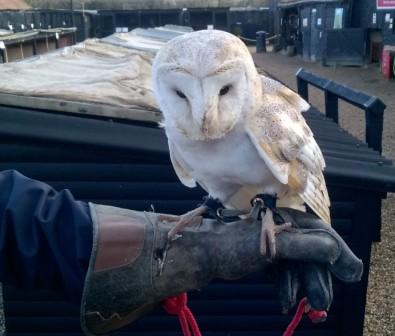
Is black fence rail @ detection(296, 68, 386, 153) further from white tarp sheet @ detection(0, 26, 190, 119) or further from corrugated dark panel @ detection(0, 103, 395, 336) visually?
white tarp sheet @ detection(0, 26, 190, 119)

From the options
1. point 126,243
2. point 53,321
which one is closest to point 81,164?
point 53,321

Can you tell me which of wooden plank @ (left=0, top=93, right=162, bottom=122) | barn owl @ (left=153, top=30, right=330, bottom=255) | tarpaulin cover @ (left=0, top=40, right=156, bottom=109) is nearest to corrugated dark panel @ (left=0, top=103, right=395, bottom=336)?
wooden plank @ (left=0, top=93, right=162, bottom=122)

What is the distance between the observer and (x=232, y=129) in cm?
200

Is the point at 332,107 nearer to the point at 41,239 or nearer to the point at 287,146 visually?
the point at 287,146

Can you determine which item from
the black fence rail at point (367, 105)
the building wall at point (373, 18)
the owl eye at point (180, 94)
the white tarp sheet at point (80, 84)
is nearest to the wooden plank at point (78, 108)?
the white tarp sheet at point (80, 84)

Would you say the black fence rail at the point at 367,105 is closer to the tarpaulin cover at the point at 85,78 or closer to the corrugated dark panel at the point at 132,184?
the corrugated dark panel at the point at 132,184

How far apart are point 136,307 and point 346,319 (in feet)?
5.66

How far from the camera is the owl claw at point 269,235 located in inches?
75.7

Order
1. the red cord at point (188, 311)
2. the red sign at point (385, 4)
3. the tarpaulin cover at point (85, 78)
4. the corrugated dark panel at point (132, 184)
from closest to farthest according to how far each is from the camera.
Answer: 1. the red cord at point (188, 311)
2. the corrugated dark panel at point (132, 184)
3. the tarpaulin cover at point (85, 78)
4. the red sign at point (385, 4)

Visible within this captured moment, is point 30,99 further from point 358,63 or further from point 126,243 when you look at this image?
point 358,63

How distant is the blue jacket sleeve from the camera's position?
1872 mm

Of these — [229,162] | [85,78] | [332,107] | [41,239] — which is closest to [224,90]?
[229,162]

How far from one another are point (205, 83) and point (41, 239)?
0.73m

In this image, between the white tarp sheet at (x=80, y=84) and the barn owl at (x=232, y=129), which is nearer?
the barn owl at (x=232, y=129)
